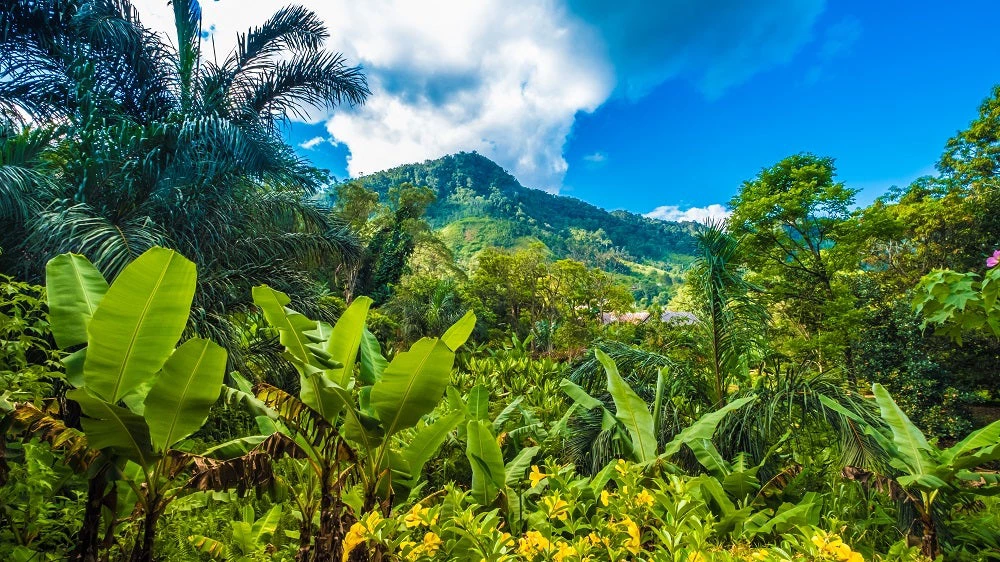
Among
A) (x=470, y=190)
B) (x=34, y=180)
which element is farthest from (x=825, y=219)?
(x=470, y=190)

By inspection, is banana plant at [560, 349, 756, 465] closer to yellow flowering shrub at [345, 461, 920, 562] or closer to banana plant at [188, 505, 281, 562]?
yellow flowering shrub at [345, 461, 920, 562]

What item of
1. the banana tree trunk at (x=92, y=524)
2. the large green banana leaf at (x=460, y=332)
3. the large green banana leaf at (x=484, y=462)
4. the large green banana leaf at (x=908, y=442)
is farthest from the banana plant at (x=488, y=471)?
the large green banana leaf at (x=908, y=442)

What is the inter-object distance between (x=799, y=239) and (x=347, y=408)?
15496 mm

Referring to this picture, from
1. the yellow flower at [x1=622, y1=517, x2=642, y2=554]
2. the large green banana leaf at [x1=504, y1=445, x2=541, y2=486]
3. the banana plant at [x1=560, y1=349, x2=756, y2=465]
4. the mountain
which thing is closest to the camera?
the yellow flower at [x1=622, y1=517, x2=642, y2=554]

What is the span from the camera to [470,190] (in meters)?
89.1

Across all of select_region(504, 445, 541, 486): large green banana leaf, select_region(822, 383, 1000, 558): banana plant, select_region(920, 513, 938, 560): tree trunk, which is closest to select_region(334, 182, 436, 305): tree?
select_region(504, 445, 541, 486): large green banana leaf

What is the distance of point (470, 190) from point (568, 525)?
294 ft

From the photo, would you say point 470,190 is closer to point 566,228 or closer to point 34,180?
point 566,228

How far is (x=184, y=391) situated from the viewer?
1.75 m

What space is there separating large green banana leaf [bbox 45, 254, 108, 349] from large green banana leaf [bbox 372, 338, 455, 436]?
1.27 m

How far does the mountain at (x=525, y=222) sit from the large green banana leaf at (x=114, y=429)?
5529 centimetres

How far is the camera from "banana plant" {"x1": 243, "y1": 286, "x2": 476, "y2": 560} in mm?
2059

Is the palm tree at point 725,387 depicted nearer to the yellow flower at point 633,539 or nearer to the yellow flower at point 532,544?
the yellow flower at point 633,539

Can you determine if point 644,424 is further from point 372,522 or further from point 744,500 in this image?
point 372,522
